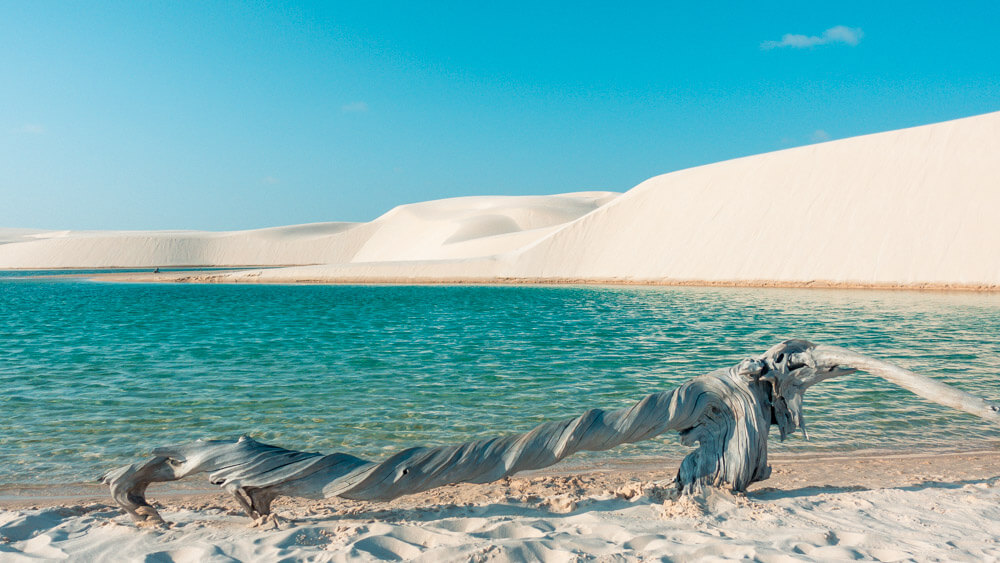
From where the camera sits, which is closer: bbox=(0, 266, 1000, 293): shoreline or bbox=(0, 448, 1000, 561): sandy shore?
bbox=(0, 448, 1000, 561): sandy shore

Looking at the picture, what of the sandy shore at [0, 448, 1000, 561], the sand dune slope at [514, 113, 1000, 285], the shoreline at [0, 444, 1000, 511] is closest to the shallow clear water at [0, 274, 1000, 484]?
the shoreline at [0, 444, 1000, 511]

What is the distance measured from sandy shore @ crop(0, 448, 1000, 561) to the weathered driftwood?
0.66 ft

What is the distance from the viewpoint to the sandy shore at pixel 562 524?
11.4 feet

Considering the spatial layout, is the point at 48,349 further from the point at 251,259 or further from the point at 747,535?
the point at 251,259

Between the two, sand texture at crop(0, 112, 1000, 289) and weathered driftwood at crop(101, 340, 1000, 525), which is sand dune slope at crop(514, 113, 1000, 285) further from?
weathered driftwood at crop(101, 340, 1000, 525)

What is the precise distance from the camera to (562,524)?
401 centimetres

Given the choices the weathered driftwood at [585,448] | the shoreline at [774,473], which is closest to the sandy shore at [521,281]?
the shoreline at [774,473]

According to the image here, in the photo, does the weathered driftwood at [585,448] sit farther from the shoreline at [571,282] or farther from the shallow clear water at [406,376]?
the shoreline at [571,282]

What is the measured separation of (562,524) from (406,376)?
6.43 meters

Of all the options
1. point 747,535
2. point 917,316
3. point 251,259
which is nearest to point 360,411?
point 747,535

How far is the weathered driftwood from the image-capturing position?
13.2ft

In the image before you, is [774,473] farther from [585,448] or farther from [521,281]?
[521,281]

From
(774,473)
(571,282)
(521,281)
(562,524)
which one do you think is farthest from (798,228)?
(562,524)

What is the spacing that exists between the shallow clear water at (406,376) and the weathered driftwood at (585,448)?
1.70 metres
